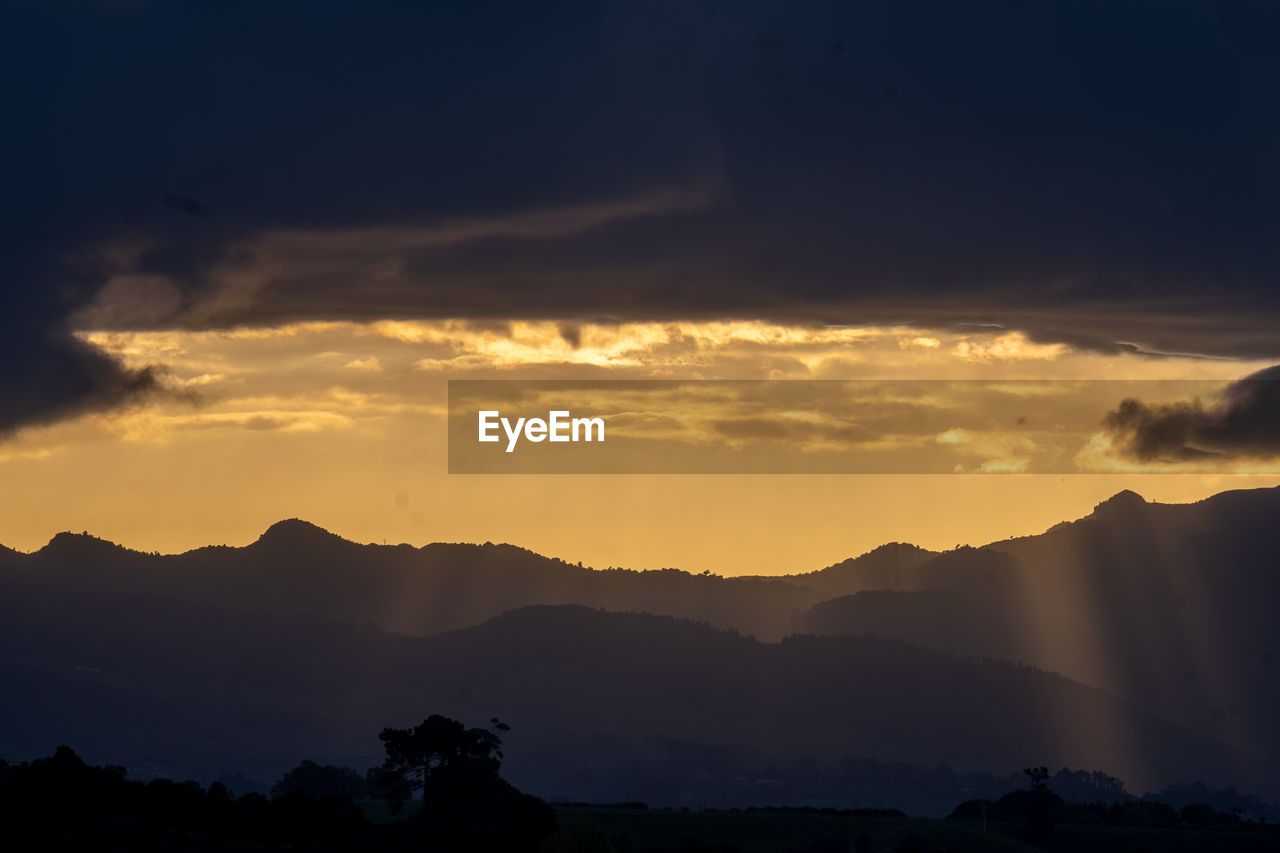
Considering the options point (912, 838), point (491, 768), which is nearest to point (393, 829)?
point (491, 768)

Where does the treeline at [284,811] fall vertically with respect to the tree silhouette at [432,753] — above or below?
below

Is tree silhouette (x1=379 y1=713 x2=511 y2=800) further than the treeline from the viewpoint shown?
Yes

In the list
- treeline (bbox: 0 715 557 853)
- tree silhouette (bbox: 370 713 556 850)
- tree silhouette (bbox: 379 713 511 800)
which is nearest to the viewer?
treeline (bbox: 0 715 557 853)

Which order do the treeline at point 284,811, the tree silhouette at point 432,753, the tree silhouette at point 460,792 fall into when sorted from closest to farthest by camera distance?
1. the treeline at point 284,811
2. the tree silhouette at point 460,792
3. the tree silhouette at point 432,753

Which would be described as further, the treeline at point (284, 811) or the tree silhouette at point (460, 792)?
the tree silhouette at point (460, 792)

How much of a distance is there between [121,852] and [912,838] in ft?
338

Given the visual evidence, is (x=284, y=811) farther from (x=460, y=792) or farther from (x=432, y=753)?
(x=432, y=753)

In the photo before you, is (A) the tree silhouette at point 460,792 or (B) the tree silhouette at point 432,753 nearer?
(A) the tree silhouette at point 460,792

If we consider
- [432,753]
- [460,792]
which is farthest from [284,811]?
[432,753]

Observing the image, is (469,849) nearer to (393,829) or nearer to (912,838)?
(393,829)

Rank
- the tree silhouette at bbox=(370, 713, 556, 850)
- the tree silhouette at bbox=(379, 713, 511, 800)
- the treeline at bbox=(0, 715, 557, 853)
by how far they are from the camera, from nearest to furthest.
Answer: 1. the treeline at bbox=(0, 715, 557, 853)
2. the tree silhouette at bbox=(370, 713, 556, 850)
3. the tree silhouette at bbox=(379, 713, 511, 800)

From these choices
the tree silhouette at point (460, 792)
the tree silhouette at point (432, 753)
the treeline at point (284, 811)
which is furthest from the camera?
the tree silhouette at point (432, 753)

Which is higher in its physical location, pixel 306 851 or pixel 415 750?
pixel 415 750

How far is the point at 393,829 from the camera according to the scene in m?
130
